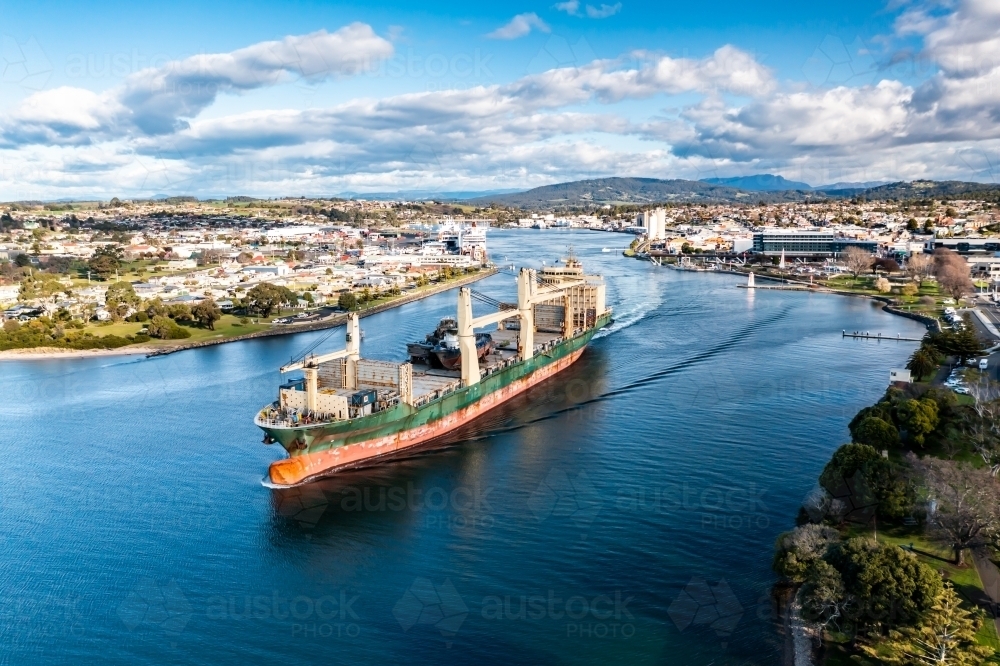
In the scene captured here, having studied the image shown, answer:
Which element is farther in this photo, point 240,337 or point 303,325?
point 303,325

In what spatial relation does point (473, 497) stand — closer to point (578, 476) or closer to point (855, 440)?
point (578, 476)

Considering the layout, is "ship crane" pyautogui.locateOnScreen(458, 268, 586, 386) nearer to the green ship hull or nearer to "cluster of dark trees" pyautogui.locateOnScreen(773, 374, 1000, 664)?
the green ship hull

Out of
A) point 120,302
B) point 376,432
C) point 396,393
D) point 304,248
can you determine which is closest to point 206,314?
point 120,302

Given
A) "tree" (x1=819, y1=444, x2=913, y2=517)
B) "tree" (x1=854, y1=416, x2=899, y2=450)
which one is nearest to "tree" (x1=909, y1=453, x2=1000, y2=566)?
"tree" (x1=819, y1=444, x2=913, y2=517)

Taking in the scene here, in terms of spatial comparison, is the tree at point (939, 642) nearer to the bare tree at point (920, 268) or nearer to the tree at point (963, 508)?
the tree at point (963, 508)

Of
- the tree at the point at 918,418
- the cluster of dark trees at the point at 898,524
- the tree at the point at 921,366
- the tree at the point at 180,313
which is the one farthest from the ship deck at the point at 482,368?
the tree at the point at 180,313

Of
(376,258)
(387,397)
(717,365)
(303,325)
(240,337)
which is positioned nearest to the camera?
(387,397)

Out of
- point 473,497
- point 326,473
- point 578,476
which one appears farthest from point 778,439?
point 326,473
